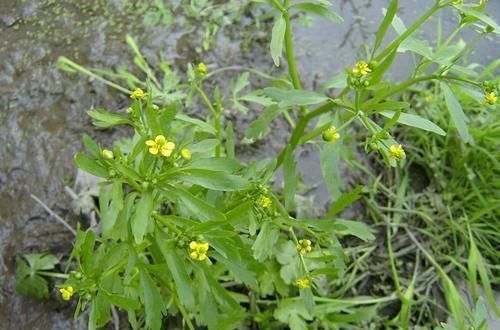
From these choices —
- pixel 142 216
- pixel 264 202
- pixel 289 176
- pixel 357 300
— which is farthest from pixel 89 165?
pixel 357 300

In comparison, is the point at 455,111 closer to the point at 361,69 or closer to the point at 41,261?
the point at 361,69

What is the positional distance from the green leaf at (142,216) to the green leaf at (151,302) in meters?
0.18

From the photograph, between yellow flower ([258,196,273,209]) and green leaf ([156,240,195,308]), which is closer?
green leaf ([156,240,195,308])

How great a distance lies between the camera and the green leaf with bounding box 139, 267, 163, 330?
135 centimetres

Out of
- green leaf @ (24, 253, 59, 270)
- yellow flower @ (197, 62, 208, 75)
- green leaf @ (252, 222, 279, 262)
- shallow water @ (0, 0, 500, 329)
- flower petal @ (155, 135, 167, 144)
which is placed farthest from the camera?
shallow water @ (0, 0, 500, 329)

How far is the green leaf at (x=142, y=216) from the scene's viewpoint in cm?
123

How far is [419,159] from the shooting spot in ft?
8.02

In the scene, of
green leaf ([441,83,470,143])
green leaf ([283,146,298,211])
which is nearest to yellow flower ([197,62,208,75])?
green leaf ([283,146,298,211])

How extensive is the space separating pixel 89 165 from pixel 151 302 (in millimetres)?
387

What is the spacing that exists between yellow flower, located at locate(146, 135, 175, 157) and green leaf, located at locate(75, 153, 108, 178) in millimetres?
148

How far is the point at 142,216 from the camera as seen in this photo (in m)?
1.25

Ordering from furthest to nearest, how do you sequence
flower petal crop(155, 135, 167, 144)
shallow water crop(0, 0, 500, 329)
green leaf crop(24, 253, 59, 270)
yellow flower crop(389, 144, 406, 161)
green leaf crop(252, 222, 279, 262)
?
shallow water crop(0, 0, 500, 329) → green leaf crop(24, 253, 59, 270) → green leaf crop(252, 222, 279, 262) → yellow flower crop(389, 144, 406, 161) → flower petal crop(155, 135, 167, 144)

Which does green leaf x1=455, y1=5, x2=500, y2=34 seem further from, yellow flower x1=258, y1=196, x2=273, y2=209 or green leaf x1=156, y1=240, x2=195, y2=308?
green leaf x1=156, y1=240, x2=195, y2=308

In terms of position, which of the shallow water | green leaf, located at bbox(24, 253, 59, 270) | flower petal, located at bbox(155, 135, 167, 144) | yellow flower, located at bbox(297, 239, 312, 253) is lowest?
green leaf, located at bbox(24, 253, 59, 270)
